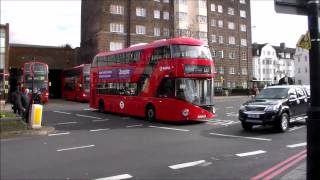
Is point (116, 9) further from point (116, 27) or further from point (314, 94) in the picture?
point (314, 94)

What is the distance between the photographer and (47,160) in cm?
971

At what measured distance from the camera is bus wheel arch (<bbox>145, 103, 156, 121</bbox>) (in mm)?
20266

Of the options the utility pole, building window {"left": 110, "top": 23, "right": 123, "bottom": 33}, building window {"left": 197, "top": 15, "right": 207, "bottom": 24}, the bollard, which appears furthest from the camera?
building window {"left": 197, "top": 15, "right": 207, "bottom": 24}

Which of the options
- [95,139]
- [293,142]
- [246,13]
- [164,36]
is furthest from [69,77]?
[246,13]

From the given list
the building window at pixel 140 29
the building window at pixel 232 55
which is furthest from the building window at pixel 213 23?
the building window at pixel 140 29

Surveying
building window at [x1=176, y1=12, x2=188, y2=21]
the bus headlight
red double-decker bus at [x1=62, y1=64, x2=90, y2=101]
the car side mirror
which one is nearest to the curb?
the bus headlight

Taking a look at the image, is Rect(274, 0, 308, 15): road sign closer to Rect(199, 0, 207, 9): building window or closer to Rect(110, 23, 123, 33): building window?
Rect(110, 23, 123, 33): building window

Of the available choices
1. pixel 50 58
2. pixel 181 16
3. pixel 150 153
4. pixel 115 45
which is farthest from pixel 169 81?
pixel 181 16

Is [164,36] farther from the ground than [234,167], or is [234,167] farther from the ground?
[164,36]

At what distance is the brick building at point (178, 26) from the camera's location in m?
58.6

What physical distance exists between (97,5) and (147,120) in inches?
1605

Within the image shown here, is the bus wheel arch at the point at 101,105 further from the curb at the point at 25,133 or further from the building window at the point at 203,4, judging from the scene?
the building window at the point at 203,4

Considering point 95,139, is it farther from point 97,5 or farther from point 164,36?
point 164,36

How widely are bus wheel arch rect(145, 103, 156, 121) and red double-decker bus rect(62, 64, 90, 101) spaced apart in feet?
68.1
